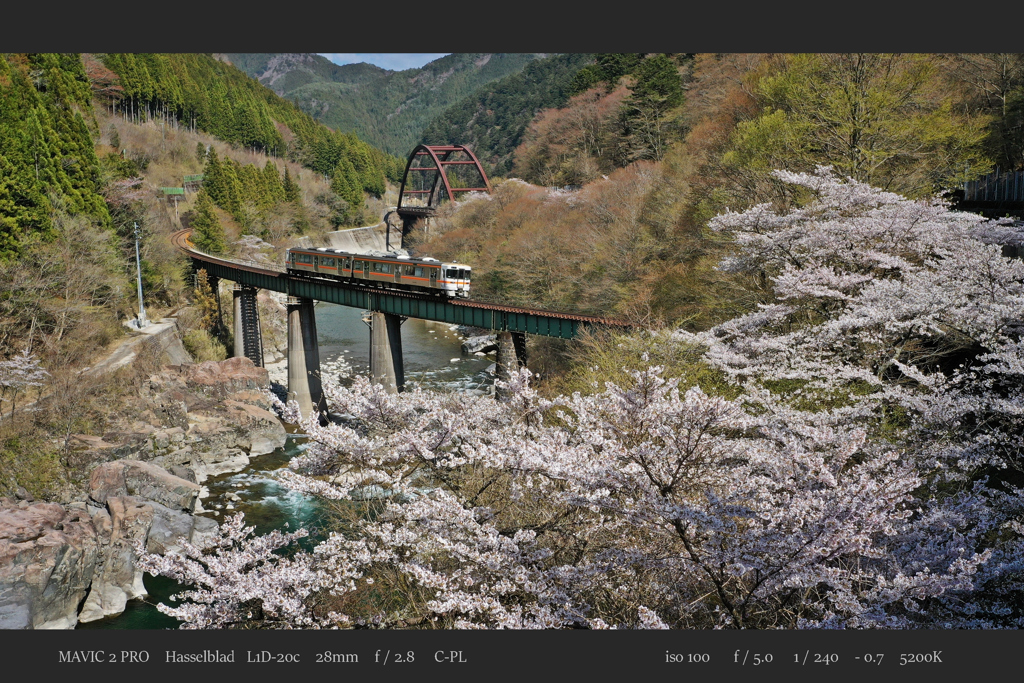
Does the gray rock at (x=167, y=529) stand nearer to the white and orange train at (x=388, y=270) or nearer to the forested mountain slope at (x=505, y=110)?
the white and orange train at (x=388, y=270)

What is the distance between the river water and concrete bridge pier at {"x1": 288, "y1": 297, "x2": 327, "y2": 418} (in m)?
3.53

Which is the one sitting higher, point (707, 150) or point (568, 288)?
point (707, 150)

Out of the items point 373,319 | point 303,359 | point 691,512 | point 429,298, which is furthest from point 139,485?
point 691,512

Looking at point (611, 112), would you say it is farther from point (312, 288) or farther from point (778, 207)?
point (778, 207)

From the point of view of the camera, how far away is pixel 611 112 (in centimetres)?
5056

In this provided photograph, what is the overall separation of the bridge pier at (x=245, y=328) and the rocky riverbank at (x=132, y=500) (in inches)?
285

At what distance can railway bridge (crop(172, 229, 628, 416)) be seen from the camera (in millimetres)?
25094

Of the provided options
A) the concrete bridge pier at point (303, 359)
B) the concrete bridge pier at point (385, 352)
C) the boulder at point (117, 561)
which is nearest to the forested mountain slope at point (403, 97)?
the concrete bridge pier at point (303, 359)

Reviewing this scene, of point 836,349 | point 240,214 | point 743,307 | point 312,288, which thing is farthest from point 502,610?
point 240,214

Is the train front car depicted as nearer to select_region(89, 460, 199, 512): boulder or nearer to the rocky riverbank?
the rocky riverbank

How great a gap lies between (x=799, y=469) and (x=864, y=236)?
977cm

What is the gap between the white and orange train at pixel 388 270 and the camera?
28.3 m

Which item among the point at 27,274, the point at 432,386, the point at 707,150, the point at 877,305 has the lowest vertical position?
the point at 432,386

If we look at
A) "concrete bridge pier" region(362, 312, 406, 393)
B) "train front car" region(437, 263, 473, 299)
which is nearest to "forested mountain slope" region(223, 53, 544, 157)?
"concrete bridge pier" region(362, 312, 406, 393)
